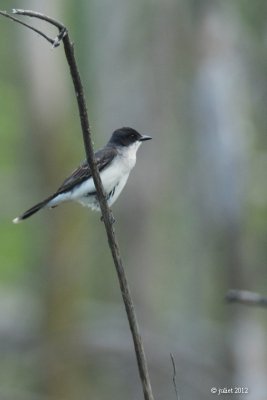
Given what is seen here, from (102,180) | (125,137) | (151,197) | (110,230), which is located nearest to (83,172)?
(102,180)

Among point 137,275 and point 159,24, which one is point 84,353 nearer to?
point 137,275

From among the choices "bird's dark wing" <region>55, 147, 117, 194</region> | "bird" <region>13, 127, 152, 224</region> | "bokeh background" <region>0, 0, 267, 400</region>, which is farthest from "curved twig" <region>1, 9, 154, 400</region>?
"bokeh background" <region>0, 0, 267, 400</region>

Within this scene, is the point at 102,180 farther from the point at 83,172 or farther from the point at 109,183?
the point at 83,172

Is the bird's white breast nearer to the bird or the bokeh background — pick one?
the bird

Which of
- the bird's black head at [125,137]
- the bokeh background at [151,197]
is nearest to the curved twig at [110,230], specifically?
the bird's black head at [125,137]

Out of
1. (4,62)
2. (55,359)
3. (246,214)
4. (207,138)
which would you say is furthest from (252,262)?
(4,62)

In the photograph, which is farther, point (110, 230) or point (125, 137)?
point (125, 137)
